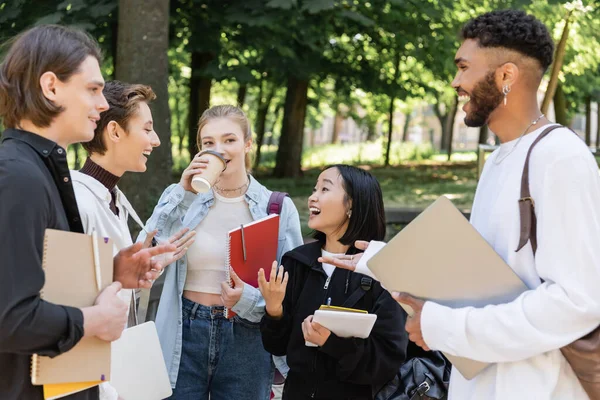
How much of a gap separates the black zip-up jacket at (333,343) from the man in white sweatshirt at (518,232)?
29.8 inches

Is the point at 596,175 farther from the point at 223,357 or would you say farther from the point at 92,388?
the point at 223,357

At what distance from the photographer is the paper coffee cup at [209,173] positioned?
322 centimetres

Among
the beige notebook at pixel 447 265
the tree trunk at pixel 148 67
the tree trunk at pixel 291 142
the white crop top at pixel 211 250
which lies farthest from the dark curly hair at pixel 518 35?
the tree trunk at pixel 291 142

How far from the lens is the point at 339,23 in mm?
12500

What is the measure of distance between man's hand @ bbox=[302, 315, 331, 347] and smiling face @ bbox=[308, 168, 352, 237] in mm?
525

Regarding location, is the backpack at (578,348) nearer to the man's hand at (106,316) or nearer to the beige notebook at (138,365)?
the man's hand at (106,316)

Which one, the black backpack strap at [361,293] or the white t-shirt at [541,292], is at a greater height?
the white t-shirt at [541,292]

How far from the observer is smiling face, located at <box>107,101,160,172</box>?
3.11 m

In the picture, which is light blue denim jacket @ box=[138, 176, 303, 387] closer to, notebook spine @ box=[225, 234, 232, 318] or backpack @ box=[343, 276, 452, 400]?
notebook spine @ box=[225, 234, 232, 318]

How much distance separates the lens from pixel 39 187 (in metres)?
1.99

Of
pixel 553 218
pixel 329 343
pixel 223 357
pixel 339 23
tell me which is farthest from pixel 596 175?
pixel 339 23

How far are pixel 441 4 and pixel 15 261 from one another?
34.9 ft

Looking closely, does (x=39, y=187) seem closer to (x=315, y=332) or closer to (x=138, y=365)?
(x=138, y=365)

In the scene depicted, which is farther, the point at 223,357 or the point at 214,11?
the point at 214,11
